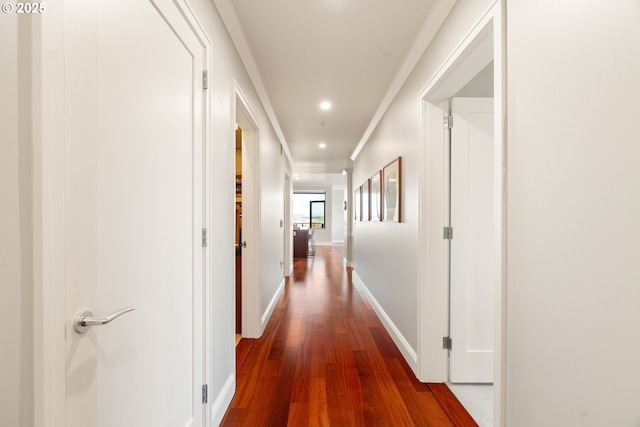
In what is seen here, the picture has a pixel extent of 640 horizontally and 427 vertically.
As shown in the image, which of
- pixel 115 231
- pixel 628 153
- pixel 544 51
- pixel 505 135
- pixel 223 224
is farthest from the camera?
pixel 223 224

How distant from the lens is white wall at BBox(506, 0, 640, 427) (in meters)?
0.74

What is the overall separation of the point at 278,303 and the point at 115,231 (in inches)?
135

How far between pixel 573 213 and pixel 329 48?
191 centimetres

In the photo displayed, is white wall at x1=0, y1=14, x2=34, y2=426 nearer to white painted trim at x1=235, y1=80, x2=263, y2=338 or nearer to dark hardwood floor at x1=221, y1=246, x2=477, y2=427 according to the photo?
dark hardwood floor at x1=221, y1=246, x2=477, y2=427

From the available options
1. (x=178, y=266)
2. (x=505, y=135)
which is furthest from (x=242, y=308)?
(x=505, y=135)

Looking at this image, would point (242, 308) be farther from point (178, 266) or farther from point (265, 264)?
point (178, 266)

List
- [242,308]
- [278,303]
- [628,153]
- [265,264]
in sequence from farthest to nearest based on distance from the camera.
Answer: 1. [278,303]
2. [265,264]
3. [242,308]
4. [628,153]

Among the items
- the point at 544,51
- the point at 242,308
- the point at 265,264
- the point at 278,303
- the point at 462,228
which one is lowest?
the point at 278,303

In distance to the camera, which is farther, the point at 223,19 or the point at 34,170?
the point at 223,19

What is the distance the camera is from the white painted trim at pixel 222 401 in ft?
5.23

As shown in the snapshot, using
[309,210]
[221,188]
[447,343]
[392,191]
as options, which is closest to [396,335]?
[447,343]

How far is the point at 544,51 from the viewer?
0.99 metres

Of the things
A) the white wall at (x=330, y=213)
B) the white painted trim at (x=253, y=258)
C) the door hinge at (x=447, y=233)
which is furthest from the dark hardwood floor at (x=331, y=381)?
the white wall at (x=330, y=213)

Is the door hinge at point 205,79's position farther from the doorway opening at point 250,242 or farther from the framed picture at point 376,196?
the framed picture at point 376,196
